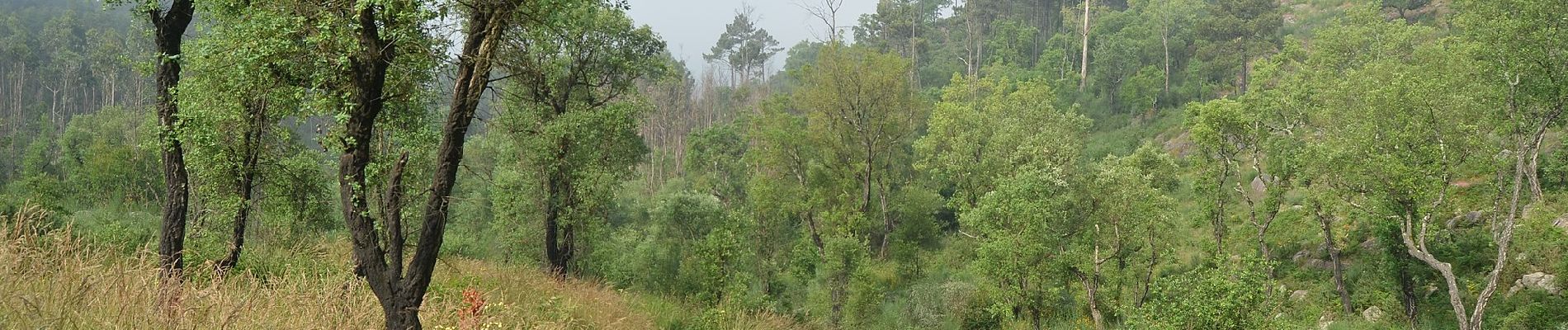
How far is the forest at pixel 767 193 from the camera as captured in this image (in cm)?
578

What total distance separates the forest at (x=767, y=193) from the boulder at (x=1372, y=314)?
80mm

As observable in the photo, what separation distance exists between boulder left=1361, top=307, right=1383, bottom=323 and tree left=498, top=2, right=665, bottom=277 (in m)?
17.0

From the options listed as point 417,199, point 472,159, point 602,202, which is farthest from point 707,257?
point 472,159

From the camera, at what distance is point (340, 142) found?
567cm

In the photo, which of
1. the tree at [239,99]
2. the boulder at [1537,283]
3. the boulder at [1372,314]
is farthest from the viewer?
the boulder at [1372,314]

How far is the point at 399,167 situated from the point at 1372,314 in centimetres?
2023

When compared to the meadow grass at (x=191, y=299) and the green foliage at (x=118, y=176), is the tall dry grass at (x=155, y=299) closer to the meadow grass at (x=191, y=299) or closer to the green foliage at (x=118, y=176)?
the meadow grass at (x=191, y=299)

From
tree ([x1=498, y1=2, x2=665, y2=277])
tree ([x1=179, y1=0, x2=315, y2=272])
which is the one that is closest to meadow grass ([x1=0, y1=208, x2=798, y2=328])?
tree ([x1=179, y1=0, x2=315, y2=272])

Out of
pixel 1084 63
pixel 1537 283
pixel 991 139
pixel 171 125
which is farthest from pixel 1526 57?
pixel 1084 63

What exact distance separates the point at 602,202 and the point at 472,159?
763 inches

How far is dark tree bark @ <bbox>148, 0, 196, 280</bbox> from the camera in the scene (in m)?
7.67

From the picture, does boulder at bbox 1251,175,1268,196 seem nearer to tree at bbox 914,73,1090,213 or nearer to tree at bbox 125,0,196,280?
tree at bbox 914,73,1090,213

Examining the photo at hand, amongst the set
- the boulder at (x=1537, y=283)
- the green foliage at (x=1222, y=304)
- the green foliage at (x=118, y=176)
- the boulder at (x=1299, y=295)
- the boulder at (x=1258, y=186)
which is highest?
the green foliage at (x=118, y=176)

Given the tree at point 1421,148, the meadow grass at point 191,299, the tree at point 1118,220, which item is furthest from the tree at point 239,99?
the tree at point 1421,148
